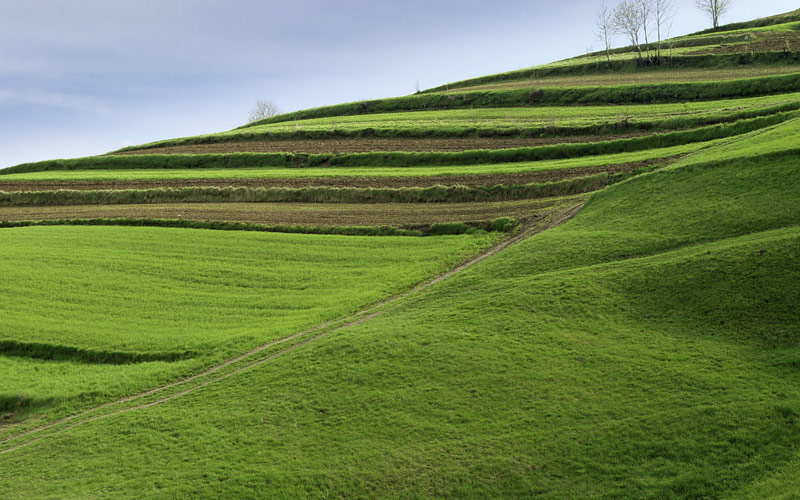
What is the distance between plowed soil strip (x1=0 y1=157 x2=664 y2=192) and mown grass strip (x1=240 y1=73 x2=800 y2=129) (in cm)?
3065

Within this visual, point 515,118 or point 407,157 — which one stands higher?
point 515,118

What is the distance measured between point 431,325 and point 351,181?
29.1 meters

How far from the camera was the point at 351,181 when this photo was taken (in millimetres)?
53281

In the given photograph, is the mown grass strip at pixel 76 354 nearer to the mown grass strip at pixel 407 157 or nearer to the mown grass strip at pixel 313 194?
the mown grass strip at pixel 313 194

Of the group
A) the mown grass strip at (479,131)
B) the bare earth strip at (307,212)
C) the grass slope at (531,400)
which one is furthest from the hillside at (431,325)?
the mown grass strip at (479,131)

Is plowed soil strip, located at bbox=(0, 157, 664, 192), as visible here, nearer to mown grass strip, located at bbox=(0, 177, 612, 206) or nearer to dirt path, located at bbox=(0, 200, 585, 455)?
mown grass strip, located at bbox=(0, 177, 612, 206)

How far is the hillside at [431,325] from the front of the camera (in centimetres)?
1791

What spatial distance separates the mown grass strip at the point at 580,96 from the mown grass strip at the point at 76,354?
210ft

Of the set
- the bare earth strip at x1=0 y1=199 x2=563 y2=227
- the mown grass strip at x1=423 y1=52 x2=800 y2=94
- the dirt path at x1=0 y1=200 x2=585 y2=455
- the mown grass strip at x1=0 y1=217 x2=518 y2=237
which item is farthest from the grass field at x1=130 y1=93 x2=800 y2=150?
the dirt path at x1=0 y1=200 x2=585 y2=455

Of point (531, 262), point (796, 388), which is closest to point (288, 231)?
point (531, 262)

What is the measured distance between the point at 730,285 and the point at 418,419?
14536mm

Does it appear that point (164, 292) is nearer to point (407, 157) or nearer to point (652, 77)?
point (407, 157)

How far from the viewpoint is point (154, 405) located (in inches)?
958

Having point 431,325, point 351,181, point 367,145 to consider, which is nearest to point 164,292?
point 431,325
